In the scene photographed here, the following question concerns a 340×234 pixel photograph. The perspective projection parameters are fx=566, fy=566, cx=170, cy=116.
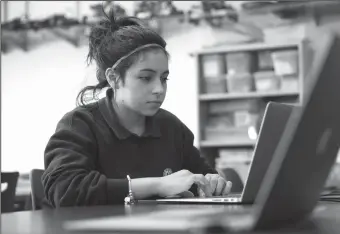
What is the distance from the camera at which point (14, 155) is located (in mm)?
6090

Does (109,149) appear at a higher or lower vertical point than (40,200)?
higher

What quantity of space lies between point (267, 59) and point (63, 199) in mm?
3730

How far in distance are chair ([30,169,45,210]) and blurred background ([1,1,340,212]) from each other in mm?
1951

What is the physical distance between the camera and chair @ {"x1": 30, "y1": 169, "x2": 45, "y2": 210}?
66.1 inches

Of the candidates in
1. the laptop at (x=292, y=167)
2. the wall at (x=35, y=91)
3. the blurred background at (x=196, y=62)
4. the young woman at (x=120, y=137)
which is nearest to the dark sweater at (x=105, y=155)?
the young woman at (x=120, y=137)

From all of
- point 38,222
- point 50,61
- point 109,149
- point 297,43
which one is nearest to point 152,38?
point 109,149

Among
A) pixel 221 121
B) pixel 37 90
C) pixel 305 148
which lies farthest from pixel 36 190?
pixel 37 90

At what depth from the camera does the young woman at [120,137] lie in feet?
4.17

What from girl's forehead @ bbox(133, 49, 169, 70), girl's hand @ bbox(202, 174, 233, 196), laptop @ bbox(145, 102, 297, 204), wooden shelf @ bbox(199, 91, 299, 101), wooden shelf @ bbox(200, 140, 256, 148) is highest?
girl's forehead @ bbox(133, 49, 169, 70)

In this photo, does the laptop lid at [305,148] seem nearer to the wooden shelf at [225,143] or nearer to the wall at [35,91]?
the wooden shelf at [225,143]

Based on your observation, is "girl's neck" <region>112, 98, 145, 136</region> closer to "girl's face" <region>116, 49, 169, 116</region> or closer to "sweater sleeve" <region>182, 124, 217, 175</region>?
"girl's face" <region>116, 49, 169, 116</region>

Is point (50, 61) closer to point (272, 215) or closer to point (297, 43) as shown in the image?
point (297, 43)

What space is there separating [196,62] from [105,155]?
3.47 meters

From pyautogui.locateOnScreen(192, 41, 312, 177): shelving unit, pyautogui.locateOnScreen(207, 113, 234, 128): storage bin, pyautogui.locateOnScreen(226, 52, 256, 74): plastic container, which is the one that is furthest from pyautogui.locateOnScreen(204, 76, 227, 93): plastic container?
pyautogui.locateOnScreen(207, 113, 234, 128): storage bin
